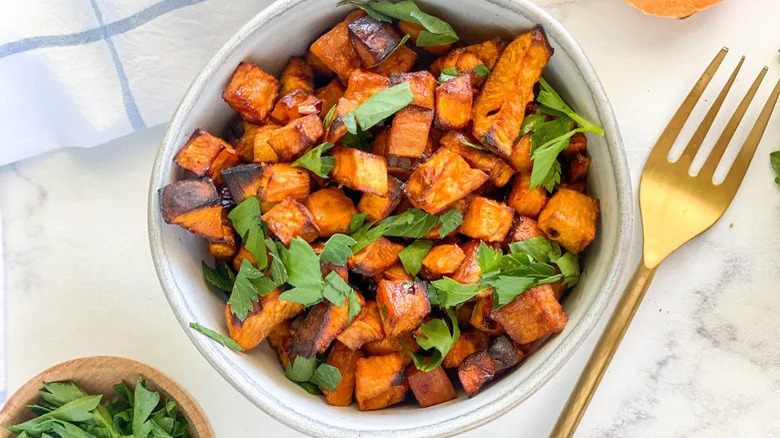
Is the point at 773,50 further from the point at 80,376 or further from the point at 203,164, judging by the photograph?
the point at 80,376

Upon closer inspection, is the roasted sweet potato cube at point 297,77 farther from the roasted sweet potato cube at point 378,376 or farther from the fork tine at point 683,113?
the fork tine at point 683,113

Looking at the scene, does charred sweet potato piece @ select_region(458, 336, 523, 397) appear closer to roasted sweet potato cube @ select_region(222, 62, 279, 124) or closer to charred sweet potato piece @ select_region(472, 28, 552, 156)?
charred sweet potato piece @ select_region(472, 28, 552, 156)

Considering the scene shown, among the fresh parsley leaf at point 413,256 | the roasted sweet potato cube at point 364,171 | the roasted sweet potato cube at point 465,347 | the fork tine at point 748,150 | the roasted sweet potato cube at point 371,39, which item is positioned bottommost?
the roasted sweet potato cube at point 465,347

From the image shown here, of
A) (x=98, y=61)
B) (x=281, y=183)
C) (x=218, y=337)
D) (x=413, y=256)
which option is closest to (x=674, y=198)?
(x=413, y=256)

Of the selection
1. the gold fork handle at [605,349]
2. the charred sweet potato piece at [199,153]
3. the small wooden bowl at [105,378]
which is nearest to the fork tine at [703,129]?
the gold fork handle at [605,349]

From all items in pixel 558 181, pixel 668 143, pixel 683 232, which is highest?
pixel 558 181

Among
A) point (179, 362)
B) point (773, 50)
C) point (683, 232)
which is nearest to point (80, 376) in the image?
point (179, 362)
